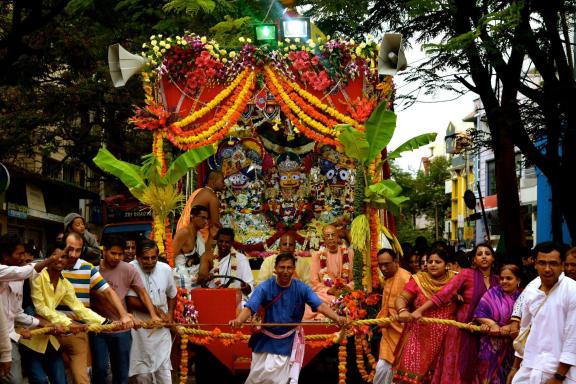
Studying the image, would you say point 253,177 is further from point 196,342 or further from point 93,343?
point 93,343

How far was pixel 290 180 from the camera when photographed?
664 inches

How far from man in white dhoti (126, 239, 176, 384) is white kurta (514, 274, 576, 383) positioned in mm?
4229

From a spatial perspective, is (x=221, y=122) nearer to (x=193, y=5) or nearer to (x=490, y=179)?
(x=193, y=5)

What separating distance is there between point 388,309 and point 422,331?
109 centimetres

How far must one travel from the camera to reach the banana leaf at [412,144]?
1371 cm

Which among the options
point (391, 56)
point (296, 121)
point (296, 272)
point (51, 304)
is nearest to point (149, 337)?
point (51, 304)

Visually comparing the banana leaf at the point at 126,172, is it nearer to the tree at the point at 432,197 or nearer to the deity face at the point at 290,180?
the deity face at the point at 290,180

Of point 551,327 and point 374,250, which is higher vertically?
point 374,250

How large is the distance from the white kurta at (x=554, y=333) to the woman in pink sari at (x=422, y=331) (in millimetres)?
2497

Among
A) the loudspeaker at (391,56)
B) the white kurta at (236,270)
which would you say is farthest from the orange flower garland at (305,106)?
the white kurta at (236,270)

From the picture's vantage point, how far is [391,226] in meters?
15.1

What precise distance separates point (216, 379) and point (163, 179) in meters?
2.65

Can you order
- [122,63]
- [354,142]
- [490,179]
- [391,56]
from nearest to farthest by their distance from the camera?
[354,142], [391,56], [122,63], [490,179]

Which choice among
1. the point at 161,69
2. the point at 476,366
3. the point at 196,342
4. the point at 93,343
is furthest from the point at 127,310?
the point at 161,69
